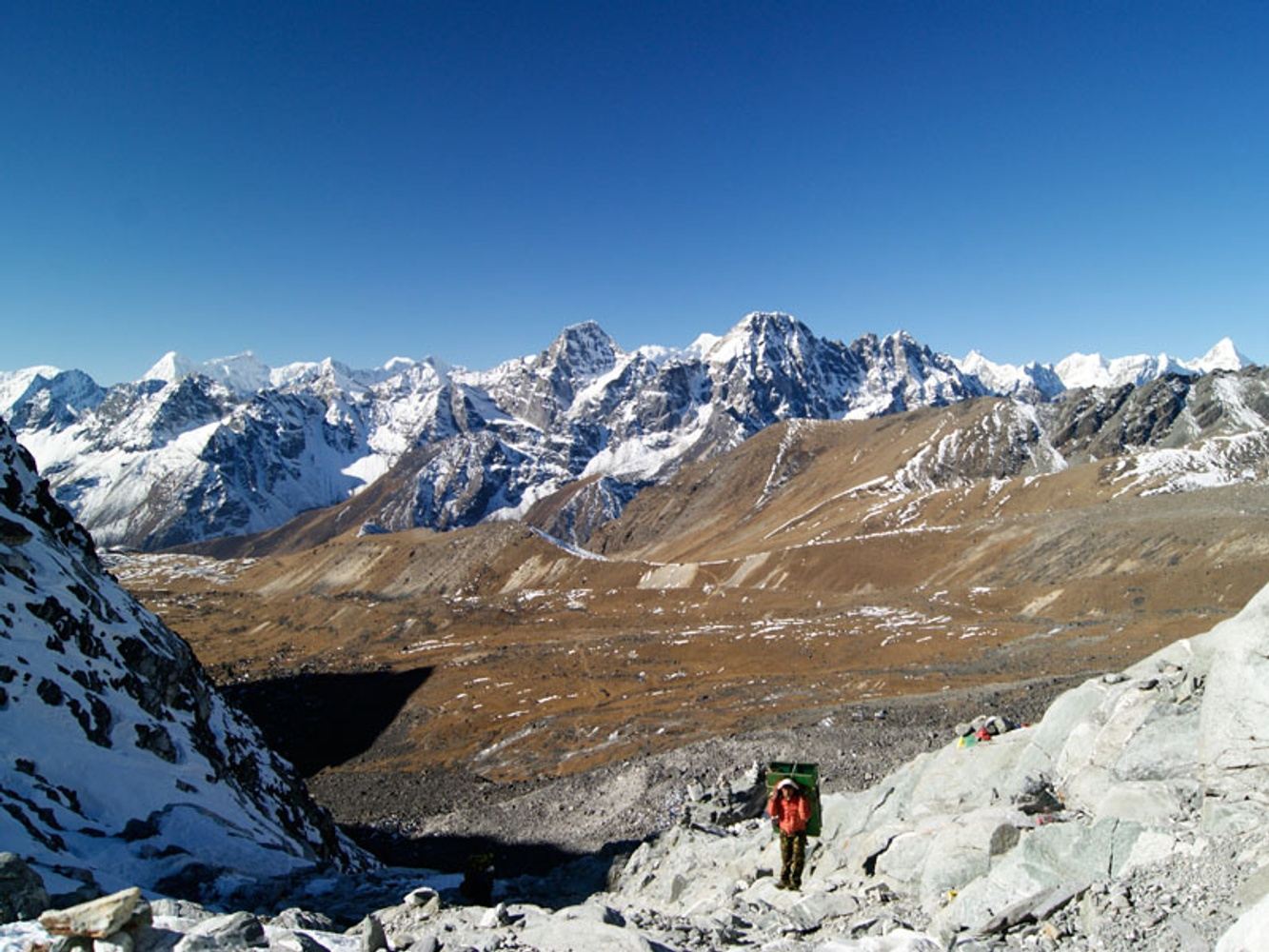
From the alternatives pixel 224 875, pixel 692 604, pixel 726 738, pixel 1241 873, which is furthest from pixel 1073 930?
pixel 692 604

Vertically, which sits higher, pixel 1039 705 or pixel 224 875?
pixel 224 875

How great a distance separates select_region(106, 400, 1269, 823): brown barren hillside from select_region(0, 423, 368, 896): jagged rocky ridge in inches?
889

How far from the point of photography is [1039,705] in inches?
1629

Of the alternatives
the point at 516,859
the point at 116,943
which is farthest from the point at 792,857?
the point at 516,859

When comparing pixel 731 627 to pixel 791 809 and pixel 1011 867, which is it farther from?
pixel 1011 867

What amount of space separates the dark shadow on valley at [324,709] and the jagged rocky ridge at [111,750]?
29.3 metres

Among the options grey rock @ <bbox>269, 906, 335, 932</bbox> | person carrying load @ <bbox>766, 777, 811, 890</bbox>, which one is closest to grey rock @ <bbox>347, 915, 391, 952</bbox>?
grey rock @ <bbox>269, 906, 335, 932</bbox>

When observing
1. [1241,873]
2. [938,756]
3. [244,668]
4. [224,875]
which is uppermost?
[1241,873]

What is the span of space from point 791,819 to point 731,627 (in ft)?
250

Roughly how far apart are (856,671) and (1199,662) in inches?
1966

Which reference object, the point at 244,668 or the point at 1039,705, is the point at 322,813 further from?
the point at 244,668

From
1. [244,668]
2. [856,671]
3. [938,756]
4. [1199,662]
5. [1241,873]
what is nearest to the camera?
[1241,873]

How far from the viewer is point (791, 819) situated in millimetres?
14750

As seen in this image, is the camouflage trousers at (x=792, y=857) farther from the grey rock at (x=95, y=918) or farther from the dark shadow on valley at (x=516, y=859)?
the grey rock at (x=95, y=918)
